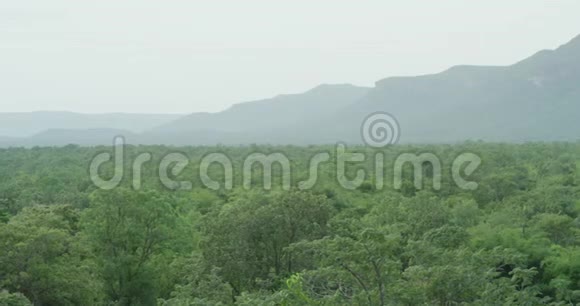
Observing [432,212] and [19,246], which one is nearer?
[19,246]

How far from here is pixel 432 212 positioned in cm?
2383

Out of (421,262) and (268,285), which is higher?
(421,262)

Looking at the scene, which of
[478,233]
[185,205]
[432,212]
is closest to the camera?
[432,212]

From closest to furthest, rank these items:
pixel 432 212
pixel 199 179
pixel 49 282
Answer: pixel 49 282
pixel 432 212
pixel 199 179

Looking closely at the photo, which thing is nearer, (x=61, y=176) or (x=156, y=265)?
(x=156, y=265)

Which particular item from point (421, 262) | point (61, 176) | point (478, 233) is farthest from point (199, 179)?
point (421, 262)

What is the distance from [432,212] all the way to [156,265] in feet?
32.1

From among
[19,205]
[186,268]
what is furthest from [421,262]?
[19,205]

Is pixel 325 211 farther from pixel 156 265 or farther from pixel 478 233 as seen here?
pixel 478 233

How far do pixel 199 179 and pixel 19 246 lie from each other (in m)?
34.4

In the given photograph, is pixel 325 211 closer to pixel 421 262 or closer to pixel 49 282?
pixel 421 262

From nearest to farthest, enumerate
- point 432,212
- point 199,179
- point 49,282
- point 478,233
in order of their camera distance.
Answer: point 49,282, point 432,212, point 478,233, point 199,179

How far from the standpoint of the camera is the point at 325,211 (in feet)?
66.6

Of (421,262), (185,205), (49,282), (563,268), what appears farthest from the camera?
(185,205)
